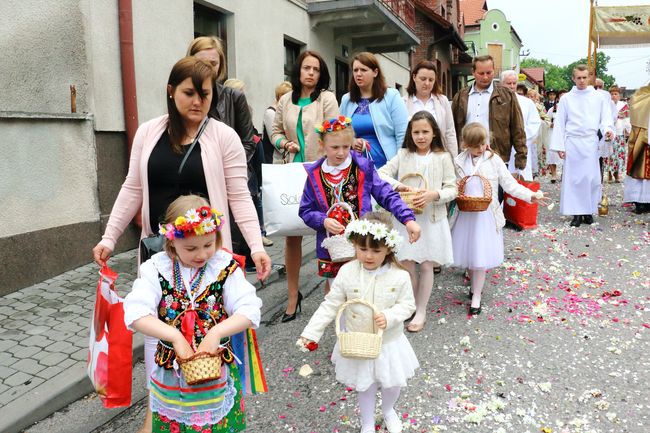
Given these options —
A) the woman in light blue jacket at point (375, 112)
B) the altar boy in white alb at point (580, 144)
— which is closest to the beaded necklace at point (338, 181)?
the woman in light blue jacket at point (375, 112)

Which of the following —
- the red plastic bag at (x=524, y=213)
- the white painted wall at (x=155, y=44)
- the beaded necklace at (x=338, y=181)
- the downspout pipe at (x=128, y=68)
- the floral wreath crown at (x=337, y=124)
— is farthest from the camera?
the white painted wall at (x=155, y=44)

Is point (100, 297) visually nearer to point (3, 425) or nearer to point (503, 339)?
point (3, 425)

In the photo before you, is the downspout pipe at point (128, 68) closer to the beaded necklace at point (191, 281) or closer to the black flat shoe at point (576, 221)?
the beaded necklace at point (191, 281)

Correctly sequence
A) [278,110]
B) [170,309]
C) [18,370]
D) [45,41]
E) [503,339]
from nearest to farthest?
1. [170,309]
2. [18,370]
3. [503,339]
4. [278,110]
5. [45,41]

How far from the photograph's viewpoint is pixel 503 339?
441 cm

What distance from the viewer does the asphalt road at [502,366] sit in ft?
10.6

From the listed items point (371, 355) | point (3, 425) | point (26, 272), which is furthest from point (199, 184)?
point (26, 272)

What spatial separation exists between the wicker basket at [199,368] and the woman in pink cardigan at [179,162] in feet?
1.99

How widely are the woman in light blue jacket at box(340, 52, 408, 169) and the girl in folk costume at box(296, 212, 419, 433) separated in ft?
7.06

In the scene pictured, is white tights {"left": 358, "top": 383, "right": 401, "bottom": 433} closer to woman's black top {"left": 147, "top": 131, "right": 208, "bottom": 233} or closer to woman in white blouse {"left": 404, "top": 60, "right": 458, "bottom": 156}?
woman's black top {"left": 147, "top": 131, "right": 208, "bottom": 233}

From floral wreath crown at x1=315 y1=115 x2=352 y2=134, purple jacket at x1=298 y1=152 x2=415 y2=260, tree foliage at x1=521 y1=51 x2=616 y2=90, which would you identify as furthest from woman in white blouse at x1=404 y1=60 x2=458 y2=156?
tree foliage at x1=521 y1=51 x2=616 y2=90

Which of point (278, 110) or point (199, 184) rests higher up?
point (278, 110)

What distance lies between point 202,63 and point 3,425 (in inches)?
85.8

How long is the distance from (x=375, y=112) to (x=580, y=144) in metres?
5.15
